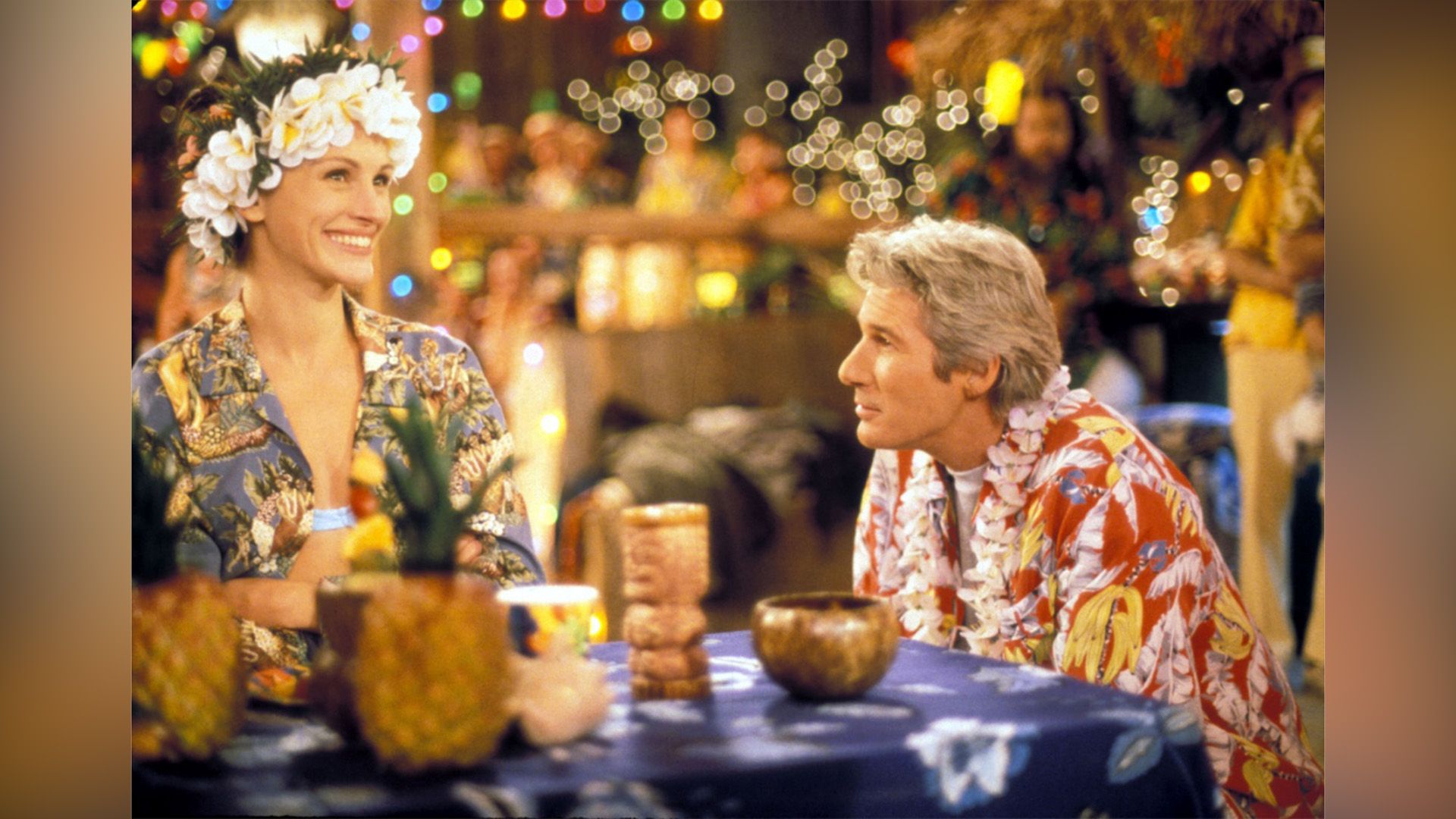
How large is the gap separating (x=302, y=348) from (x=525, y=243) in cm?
166

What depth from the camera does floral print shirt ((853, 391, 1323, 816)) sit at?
1869 millimetres

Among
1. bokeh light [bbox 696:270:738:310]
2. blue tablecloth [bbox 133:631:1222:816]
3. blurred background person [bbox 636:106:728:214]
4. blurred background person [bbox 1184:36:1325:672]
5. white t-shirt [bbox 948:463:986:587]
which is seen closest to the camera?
blue tablecloth [bbox 133:631:1222:816]

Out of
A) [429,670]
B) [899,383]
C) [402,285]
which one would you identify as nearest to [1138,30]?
[899,383]

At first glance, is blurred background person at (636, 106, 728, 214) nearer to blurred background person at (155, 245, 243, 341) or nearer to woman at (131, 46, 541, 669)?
blurred background person at (155, 245, 243, 341)

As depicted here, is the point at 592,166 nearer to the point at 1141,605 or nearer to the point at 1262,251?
the point at 1262,251

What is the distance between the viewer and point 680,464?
2.87 m

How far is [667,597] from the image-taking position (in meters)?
1.48

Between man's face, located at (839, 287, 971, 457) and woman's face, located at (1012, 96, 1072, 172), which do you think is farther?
woman's face, located at (1012, 96, 1072, 172)

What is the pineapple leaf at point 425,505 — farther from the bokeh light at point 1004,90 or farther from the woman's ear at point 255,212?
the bokeh light at point 1004,90

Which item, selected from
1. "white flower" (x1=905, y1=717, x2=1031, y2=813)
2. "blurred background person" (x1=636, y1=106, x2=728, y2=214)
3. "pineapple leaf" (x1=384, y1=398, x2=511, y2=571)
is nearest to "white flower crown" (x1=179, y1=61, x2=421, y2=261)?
"pineapple leaf" (x1=384, y1=398, x2=511, y2=571)

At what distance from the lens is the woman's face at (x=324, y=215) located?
6.44 ft

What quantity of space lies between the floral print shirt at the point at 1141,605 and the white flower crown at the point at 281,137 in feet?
3.55

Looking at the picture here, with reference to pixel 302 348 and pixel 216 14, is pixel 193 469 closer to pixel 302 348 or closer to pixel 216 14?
pixel 302 348

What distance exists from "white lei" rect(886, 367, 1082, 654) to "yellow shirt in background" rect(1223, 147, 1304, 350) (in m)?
0.90
